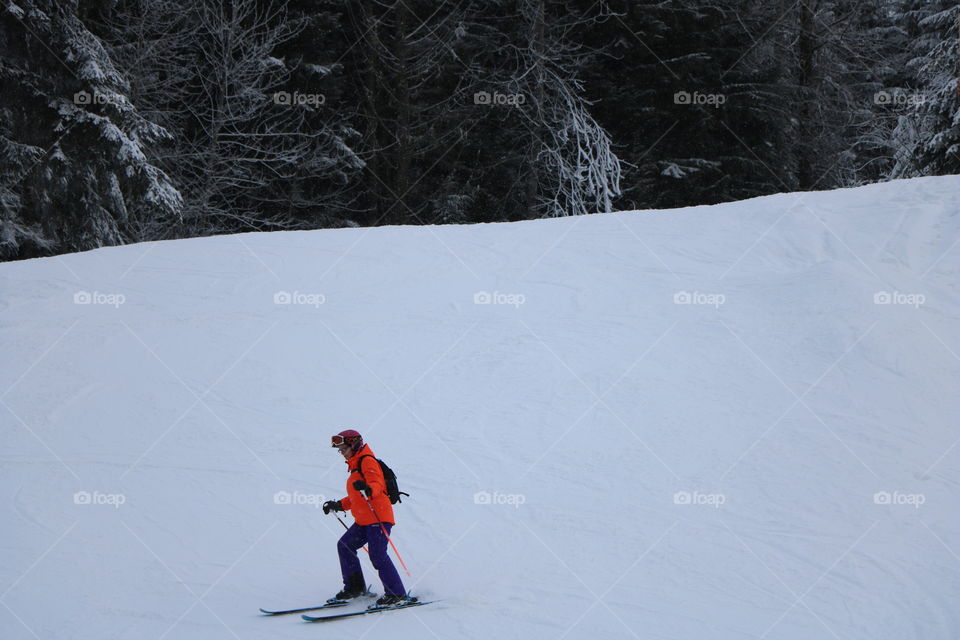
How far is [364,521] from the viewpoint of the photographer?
6812 mm

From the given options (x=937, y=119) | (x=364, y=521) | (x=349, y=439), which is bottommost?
(x=364, y=521)

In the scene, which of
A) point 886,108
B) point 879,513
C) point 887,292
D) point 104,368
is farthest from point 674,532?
point 886,108

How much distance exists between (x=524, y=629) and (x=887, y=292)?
7343 millimetres


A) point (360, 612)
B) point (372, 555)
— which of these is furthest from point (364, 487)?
point (360, 612)

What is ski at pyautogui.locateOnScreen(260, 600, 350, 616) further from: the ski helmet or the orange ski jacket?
the ski helmet

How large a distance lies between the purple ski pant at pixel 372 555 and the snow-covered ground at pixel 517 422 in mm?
287

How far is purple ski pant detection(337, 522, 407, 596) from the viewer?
6.68 m

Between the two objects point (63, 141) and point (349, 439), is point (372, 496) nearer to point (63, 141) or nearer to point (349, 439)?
point (349, 439)

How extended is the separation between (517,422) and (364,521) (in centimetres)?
332

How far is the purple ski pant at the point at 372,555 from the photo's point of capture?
668 centimetres

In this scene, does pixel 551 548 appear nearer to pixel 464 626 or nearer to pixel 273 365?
pixel 464 626

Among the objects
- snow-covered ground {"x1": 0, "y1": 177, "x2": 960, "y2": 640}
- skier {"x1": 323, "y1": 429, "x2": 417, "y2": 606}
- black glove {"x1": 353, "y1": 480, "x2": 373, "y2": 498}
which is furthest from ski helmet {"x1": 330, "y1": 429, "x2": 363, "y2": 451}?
snow-covered ground {"x1": 0, "y1": 177, "x2": 960, "y2": 640}

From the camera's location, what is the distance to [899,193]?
13938 mm

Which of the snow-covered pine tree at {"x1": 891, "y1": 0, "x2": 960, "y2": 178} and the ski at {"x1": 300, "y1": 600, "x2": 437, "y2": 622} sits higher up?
the snow-covered pine tree at {"x1": 891, "y1": 0, "x2": 960, "y2": 178}
